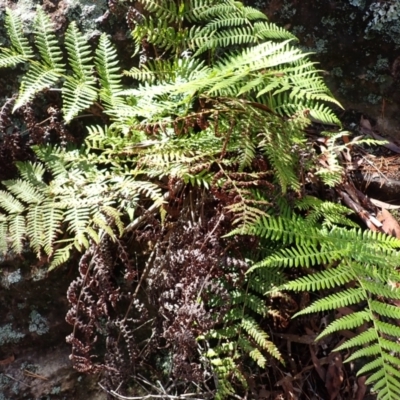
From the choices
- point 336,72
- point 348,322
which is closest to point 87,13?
point 336,72

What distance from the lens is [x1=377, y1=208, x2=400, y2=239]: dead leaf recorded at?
290 centimetres

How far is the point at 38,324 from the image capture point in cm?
304

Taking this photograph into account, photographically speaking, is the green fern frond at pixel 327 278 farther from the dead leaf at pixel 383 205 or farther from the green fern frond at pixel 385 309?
the dead leaf at pixel 383 205

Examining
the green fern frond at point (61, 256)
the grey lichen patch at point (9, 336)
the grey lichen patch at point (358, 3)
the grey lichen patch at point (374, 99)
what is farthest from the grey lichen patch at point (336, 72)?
the grey lichen patch at point (9, 336)

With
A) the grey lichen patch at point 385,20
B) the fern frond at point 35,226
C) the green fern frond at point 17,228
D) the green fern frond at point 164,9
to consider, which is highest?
Answer: the grey lichen patch at point 385,20

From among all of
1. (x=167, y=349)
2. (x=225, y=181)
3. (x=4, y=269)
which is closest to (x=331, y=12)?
(x=225, y=181)

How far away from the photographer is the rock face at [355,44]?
324 centimetres

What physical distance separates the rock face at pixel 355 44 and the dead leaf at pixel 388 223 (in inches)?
A: 22.7

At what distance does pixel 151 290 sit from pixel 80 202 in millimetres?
620

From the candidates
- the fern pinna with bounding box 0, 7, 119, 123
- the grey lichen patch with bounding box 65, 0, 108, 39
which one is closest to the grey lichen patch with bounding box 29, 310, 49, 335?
the fern pinna with bounding box 0, 7, 119, 123

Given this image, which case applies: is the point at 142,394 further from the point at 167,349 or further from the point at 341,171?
the point at 341,171

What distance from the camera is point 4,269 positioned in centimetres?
305

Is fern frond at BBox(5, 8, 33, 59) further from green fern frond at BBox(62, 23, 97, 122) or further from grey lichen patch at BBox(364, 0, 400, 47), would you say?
grey lichen patch at BBox(364, 0, 400, 47)

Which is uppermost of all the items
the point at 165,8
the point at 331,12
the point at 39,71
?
the point at 331,12
